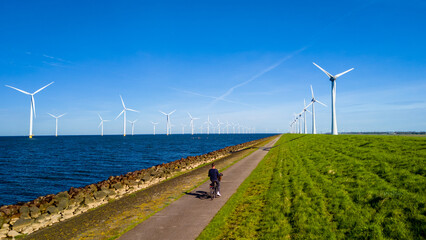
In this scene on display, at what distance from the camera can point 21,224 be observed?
12.8 meters

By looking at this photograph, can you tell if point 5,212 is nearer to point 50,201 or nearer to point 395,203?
point 50,201

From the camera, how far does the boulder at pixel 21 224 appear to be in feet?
41.2

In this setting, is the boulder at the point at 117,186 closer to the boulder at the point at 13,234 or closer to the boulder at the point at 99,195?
the boulder at the point at 99,195

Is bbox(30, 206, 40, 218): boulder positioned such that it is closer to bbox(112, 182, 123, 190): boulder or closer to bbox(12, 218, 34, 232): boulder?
bbox(12, 218, 34, 232): boulder

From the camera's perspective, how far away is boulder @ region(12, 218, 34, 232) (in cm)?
1255

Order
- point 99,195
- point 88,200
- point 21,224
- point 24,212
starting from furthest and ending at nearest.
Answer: point 99,195 → point 88,200 → point 24,212 → point 21,224

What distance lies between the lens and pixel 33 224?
1293 centimetres

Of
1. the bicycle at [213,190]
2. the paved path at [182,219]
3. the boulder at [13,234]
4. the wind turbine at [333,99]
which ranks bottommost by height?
the boulder at [13,234]

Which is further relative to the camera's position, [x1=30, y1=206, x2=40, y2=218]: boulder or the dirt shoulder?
[x1=30, y1=206, x2=40, y2=218]: boulder

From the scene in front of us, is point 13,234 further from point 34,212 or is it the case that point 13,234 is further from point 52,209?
point 52,209

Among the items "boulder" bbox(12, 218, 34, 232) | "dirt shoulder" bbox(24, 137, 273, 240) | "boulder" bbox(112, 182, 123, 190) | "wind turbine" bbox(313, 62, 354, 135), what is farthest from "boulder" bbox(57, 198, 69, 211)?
"wind turbine" bbox(313, 62, 354, 135)

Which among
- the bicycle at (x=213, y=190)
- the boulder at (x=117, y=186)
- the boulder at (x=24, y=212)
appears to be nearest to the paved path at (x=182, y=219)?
the bicycle at (x=213, y=190)

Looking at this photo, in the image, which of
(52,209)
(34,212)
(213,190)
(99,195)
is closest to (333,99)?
(213,190)

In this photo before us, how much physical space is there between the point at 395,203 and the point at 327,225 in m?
3.02
